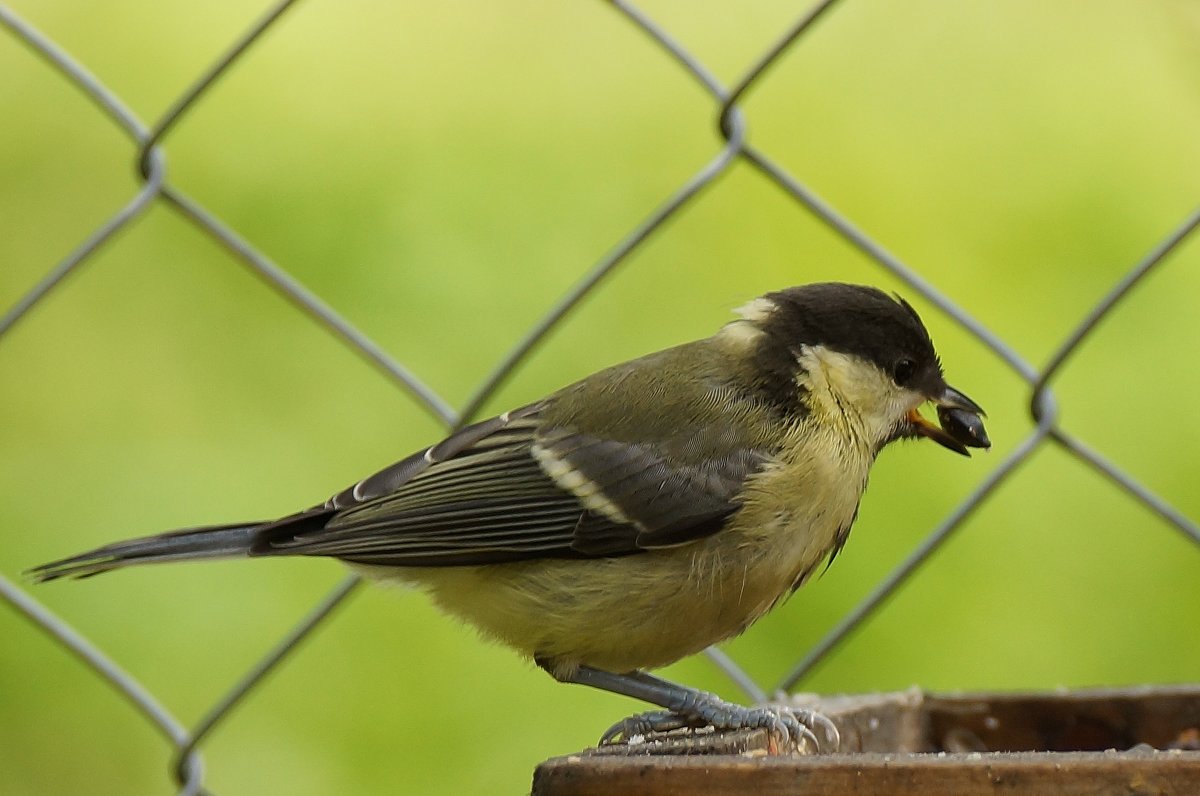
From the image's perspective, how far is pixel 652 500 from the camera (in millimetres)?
1984

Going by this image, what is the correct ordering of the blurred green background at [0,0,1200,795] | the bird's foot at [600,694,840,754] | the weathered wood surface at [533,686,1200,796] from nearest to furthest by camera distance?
the weathered wood surface at [533,686,1200,796] → the bird's foot at [600,694,840,754] → the blurred green background at [0,0,1200,795]

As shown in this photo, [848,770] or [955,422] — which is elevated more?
[955,422]

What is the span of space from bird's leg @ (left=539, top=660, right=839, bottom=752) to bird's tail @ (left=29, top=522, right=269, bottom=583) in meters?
0.38

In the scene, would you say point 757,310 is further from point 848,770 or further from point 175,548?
point 848,770

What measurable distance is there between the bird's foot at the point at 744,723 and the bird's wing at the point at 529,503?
21 centimetres

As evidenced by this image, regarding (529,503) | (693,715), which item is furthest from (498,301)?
(693,715)

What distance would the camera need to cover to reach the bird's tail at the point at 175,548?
1952mm

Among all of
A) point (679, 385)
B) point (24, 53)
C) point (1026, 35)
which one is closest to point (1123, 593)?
point (679, 385)

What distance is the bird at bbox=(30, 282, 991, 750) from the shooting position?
1.94 meters

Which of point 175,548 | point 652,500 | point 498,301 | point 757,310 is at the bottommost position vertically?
point 175,548

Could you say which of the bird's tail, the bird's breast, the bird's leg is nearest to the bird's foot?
the bird's leg

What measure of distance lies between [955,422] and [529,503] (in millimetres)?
533

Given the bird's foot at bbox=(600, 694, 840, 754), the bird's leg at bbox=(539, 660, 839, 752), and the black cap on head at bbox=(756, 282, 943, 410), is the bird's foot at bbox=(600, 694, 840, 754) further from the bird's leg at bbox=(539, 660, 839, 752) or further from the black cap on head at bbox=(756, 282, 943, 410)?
the black cap on head at bbox=(756, 282, 943, 410)

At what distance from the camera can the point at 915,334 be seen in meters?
2.12
